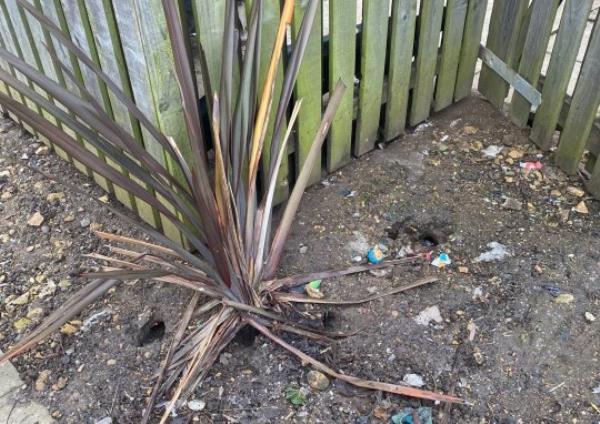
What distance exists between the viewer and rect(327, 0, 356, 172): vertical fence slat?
258 centimetres

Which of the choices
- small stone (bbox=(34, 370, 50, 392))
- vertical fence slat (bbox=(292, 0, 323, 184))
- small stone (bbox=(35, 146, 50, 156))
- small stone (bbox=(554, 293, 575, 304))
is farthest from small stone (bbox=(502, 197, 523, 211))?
small stone (bbox=(35, 146, 50, 156))

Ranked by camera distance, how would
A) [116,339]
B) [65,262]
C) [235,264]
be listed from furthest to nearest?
[65,262]
[116,339]
[235,264]

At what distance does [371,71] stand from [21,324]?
182 cm

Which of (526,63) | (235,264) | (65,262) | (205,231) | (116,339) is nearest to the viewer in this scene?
(205,231)

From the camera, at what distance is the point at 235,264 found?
2.20 meters

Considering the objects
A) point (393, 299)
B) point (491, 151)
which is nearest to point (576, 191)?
point (491, 151)

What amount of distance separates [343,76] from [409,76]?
1.55 ft

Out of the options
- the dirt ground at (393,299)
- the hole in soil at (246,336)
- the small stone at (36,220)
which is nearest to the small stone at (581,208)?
the dirt ground at (393,299)

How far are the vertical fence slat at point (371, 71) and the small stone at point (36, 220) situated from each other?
1.51m

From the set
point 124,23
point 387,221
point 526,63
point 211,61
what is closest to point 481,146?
point 526,63

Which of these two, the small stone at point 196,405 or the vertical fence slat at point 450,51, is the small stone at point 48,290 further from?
the vertical fence slat at point 450,51

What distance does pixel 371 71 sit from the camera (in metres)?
2.88

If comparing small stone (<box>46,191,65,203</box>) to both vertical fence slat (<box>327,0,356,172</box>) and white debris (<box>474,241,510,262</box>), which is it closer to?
vertical fence slat (<box>327,0,356,172</box>)

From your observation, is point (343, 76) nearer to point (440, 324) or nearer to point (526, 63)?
point (526, 63)
